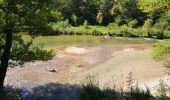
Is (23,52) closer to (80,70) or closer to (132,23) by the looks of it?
(80,70)

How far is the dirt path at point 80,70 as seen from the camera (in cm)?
2592

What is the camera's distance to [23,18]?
19.1 metres

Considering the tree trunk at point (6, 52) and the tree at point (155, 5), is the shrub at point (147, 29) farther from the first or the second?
the tree trunk at point (6, 52)

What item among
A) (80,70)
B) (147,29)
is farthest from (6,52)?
(147,29)

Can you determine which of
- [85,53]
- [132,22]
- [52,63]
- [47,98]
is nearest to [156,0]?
[47,98]

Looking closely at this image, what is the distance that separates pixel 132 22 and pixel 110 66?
1615 inches

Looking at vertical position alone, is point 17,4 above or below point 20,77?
above

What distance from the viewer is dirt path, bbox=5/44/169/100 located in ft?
85.0

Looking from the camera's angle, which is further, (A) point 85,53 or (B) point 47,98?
(A) point 85,53

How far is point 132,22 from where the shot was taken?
73062 mm

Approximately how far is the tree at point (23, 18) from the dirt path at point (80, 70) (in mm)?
4260

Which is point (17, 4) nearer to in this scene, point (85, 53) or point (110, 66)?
point (110, 66)

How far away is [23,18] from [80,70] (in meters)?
13.4

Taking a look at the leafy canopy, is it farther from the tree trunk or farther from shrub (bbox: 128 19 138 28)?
shrub (bbox: 128 19 138 28)
